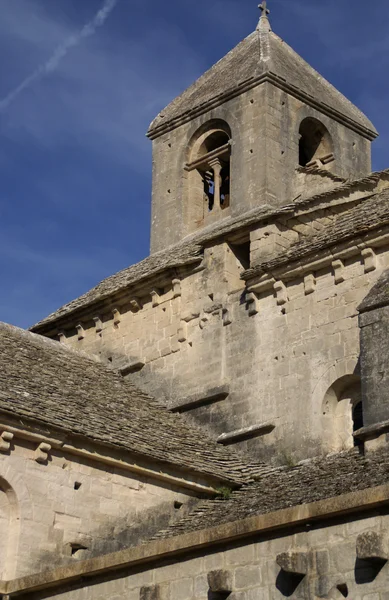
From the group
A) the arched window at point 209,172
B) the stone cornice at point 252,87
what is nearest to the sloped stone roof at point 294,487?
the arched window at point 209,172

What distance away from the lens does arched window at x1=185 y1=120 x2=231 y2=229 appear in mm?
21703

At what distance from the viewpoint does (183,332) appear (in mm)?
18766

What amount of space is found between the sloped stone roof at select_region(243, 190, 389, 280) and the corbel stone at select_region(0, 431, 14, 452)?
4984mm

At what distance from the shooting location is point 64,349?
19.8 m

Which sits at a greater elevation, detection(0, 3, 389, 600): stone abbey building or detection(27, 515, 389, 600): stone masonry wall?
detection(0, 3, 389, 600): stone abbey building

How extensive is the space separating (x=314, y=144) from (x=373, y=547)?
13.2m

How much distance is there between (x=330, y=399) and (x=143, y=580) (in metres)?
4.91

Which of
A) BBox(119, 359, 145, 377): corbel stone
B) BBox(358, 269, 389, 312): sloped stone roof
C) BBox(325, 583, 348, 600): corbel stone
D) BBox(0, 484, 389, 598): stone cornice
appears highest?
BBox(119, 359, 145, 377): corbel stone

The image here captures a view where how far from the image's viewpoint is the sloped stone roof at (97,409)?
15141 mm

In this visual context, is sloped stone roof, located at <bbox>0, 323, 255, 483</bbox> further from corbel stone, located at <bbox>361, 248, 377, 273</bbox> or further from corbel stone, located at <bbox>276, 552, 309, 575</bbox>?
corbel stone, located at <bbox>276, 552, 309, 575</bbox>

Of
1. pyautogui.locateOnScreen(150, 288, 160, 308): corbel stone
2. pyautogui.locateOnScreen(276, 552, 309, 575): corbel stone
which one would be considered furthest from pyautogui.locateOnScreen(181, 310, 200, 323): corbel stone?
pyautogui.locateOnScreen(276, 552, 309, 575): corbel stone

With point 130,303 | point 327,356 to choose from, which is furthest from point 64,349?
point 327,356

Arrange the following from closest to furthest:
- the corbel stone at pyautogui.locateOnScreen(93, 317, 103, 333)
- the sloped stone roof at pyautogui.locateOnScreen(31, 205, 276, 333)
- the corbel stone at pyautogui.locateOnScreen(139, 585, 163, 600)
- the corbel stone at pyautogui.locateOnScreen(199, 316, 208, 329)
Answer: the corbel stone at pyautogui.locateOnScreen(139, 585, 163, 600)
the corbel stone at pyautogui.locateOnScreen(199, 316, 208, 329)
the sloped stone roof at pyautogui.locateOnScreen(31, 205, 276, 333)
the corbel stone at pyautogui.locateOnScreen(93, 317, 103, 333)

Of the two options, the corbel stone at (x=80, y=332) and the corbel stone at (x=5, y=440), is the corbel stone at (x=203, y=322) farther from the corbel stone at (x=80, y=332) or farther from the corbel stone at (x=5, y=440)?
the corbel stone at (x=5, y=440)
